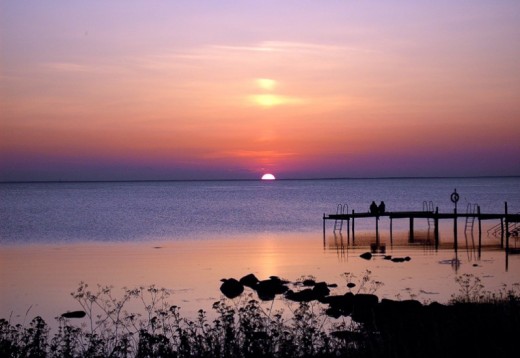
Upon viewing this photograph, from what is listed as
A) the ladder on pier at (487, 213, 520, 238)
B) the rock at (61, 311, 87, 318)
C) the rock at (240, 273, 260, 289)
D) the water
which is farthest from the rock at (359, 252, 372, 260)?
the rock at (61, 311, 87, 318)

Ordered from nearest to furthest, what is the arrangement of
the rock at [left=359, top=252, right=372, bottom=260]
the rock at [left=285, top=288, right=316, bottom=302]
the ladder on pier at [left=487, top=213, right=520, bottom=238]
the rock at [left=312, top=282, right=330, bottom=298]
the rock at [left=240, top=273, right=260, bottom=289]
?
1. the rock at [left=285, top=288, right=316, bottom=302]
2. the rock at [left=312, top=282, right=330, bottom=298]
3. the rock at [left=240, top=273, right=260, bottom=289]
4. the rock at [left=359, top=252, right=372, bottom=260]
5. the ladder on pier at [left=487, top=213, right=520, bottom=238]

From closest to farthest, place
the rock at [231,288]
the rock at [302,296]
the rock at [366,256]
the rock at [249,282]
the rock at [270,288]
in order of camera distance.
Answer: the rock at [302,296] → the rock at [270,288] → the rock at [231,288] → the rock at [249,282] → the rock at [366,256]

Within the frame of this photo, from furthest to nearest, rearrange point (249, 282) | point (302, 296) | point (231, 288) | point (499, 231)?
point (499, 231) → point (249, 282) → point (231, 288) → point (302, 296)

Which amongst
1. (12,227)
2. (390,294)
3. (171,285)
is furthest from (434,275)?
(12,227)

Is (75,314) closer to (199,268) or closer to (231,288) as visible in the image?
(231,288)

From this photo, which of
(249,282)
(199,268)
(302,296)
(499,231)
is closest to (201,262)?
(199,268)

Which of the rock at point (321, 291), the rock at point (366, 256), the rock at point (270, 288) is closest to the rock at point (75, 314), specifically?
the rock at point (270, 288)

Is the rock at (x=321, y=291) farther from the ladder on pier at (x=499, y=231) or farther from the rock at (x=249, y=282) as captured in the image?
the ladder on pier at (x=499, y=231)

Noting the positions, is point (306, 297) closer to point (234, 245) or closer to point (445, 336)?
point (445, 336)

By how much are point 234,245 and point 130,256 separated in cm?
973

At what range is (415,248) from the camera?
44.4 metres

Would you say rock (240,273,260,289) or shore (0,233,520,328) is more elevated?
rock (240,273,260,289)

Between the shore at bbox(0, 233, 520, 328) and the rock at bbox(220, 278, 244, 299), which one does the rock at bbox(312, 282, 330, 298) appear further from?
the rock at bbox(220, 278, 244, 299)

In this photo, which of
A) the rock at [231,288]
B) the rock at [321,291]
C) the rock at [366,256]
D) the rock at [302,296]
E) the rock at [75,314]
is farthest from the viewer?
the rock at [366,256]
